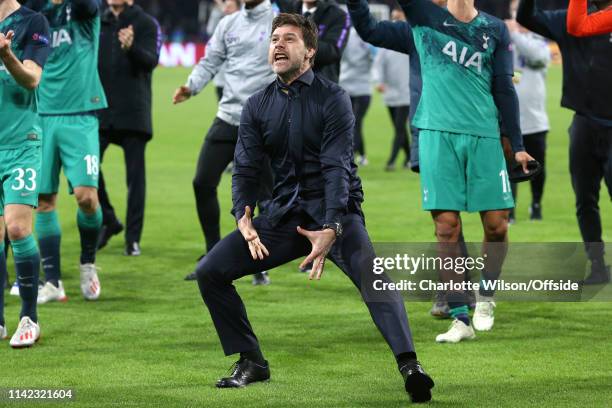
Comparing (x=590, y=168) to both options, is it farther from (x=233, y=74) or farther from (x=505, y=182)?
(x=233, y=74)

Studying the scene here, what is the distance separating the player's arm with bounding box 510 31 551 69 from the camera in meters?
12.7

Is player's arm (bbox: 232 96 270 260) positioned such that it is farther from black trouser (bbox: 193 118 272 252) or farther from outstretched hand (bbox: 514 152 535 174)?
black trouser (bbox: 193 118 272 252)

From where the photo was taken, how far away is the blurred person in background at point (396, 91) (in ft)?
59.4

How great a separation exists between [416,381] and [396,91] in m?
12.6

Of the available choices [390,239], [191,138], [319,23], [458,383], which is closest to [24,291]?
[458,383]

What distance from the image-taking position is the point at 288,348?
7680 mm

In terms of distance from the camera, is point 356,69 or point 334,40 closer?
point 334,40

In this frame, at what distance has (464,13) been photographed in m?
7.77

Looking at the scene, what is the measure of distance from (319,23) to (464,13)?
236 cm

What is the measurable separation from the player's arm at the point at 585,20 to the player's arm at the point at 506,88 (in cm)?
63

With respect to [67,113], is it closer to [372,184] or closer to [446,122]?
[446,122]

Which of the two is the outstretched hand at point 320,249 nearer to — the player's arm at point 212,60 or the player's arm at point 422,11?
the player's arm at point 422,11

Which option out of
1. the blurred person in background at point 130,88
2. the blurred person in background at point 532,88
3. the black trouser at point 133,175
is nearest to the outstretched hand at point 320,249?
the blurred person in background at point 130,88

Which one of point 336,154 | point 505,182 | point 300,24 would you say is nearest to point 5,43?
point 300,24
